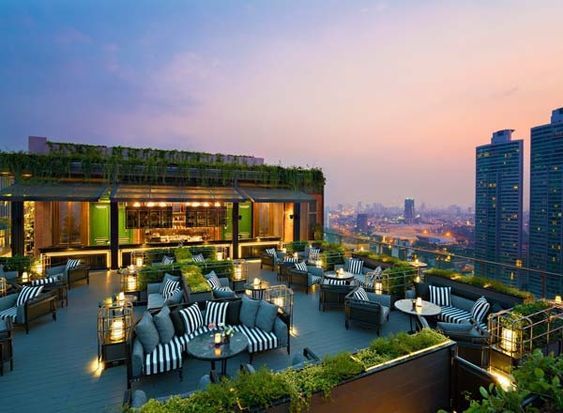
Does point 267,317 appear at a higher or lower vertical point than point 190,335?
higher

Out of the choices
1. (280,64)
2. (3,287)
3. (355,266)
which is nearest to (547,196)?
(355,266)

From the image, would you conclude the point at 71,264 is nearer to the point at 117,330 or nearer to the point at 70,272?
the point at 70,272

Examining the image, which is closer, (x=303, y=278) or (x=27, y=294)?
(x=27, y=294)

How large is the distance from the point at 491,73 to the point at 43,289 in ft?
65.7

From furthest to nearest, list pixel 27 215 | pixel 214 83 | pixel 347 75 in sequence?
pixel 214 83, pixel 347 75, pixel 27 215

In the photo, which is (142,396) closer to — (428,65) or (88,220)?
(88,220)

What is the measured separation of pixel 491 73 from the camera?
1375cm

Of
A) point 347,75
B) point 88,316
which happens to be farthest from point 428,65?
point 88,316

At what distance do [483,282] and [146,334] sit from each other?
318 inches

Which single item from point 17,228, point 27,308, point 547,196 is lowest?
point 27,308

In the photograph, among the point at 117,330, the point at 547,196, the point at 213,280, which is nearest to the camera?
the point at 117,330

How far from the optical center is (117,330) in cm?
536

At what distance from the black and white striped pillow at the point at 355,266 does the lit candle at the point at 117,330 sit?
317 inches

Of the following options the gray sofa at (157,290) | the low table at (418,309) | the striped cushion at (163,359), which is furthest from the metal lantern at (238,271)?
the low table at (418,309)
